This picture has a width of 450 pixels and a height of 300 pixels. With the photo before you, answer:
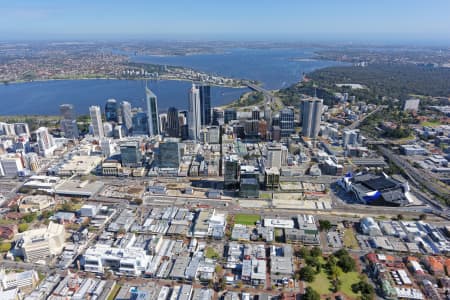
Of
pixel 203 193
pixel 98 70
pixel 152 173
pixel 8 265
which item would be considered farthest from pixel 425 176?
pixel 98 70

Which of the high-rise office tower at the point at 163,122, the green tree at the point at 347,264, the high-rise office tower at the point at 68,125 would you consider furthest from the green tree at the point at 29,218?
the green tree at the point at 347,264

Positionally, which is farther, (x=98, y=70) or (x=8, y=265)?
(x=98, y=70)

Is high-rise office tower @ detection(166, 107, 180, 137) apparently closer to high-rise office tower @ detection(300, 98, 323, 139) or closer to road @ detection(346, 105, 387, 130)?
high-rise office tower @ detection(300, 98, 323, 139)

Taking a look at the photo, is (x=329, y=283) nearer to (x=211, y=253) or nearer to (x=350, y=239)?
(x=350, y=239)

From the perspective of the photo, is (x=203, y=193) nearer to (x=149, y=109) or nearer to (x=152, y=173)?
(x=152, y=173)

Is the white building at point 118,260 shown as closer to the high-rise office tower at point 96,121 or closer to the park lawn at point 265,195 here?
the park lawn at point 265,195
